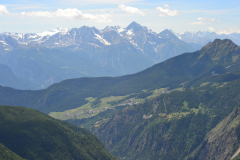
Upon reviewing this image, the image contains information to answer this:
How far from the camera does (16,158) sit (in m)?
182

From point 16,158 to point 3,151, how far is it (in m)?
10.5

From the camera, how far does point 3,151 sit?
180m
